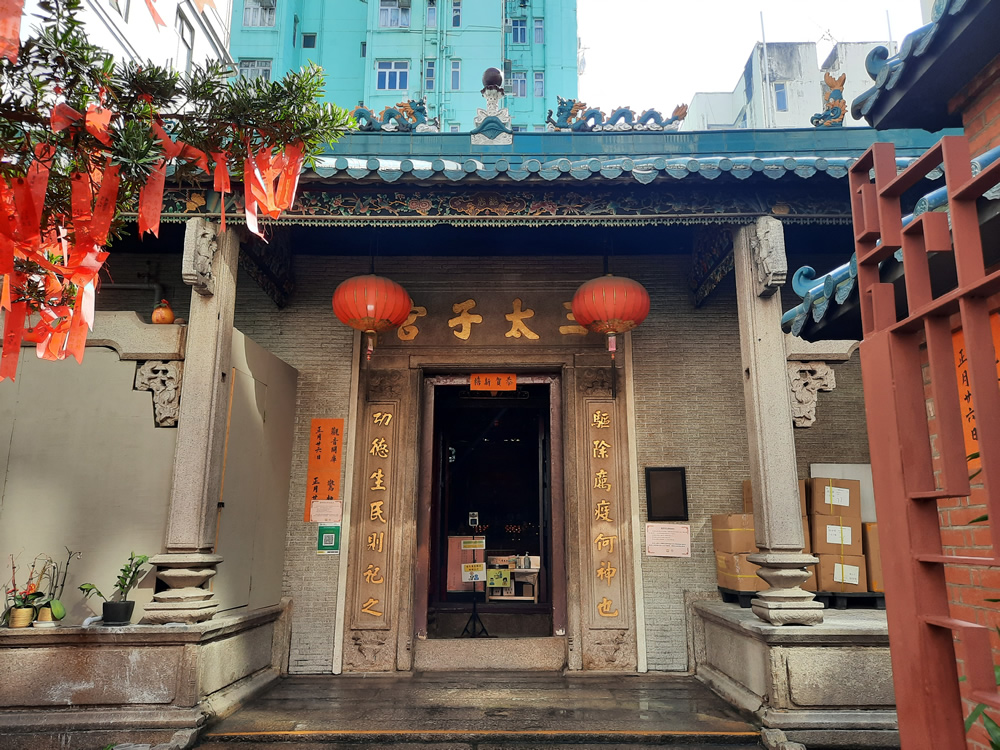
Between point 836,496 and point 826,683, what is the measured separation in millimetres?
1819

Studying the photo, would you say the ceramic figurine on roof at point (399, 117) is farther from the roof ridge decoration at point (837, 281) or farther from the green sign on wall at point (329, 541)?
the roof ridge decoration at point (837, 281)

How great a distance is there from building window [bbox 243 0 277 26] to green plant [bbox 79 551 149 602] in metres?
22.0

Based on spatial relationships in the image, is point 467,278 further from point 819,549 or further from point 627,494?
point 819,549

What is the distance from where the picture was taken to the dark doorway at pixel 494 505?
8.11m

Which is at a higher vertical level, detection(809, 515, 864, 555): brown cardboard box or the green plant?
detection(809, 515, 864, 555): brown cardboard box

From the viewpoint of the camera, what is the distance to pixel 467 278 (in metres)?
6.90

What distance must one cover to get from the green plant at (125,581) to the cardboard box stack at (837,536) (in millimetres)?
5233

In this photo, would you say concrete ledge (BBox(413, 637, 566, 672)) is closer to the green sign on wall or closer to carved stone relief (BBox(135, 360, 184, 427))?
the green sign on wall

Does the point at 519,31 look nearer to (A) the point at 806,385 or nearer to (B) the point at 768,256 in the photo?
(B) the point at 768,256

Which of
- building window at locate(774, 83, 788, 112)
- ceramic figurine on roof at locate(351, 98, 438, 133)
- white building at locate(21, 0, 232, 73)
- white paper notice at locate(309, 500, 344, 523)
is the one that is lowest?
white paper notice at locate(309, 500, 344, 523)

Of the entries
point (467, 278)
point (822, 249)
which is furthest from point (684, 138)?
point (467, 278)

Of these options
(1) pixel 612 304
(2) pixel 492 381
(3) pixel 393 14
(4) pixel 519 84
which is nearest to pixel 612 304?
(1) pixel 612 304

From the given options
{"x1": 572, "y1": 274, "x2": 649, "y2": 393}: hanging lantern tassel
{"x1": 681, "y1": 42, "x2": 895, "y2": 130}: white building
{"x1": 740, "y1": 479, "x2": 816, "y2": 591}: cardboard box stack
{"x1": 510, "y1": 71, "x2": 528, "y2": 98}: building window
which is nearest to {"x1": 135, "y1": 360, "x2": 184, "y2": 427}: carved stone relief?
{"x1": 572, "y1": 274, "x2": 649, "y2": 393}: hanging lantern tassel

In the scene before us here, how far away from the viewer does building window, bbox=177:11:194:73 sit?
951 centimetres
